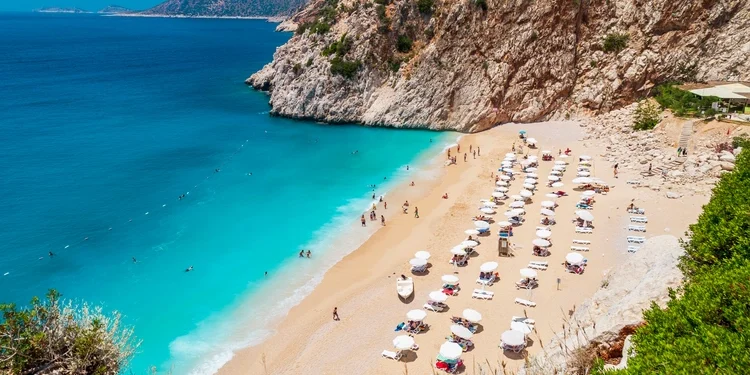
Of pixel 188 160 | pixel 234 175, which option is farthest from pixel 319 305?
pixel 188 160

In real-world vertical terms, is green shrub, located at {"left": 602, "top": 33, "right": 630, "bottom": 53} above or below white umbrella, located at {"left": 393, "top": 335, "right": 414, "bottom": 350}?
above

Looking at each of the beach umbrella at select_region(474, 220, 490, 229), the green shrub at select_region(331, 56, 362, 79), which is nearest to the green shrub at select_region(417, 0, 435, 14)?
the green shrub at select_region(331, 56, 362, 79)

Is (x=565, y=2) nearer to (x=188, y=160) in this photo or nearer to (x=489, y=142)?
(x=489, y=142)

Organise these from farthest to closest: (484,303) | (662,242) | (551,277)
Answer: (551,277), (484,303), (662,242)

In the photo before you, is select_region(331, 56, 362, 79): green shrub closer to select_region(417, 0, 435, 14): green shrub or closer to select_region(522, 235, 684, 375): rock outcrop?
select_region(417, 0, 435, 14): green shrub

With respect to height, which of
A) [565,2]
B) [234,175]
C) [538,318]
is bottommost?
[538,318]

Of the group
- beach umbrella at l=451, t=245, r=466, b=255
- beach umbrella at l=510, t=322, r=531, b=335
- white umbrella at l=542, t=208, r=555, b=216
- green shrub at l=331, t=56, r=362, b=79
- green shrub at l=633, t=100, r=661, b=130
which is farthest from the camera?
green shrub at l=331, t=56, r=362, b=79

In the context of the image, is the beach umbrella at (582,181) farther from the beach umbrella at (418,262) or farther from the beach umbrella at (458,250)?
the beach umbrella at (418,262)
